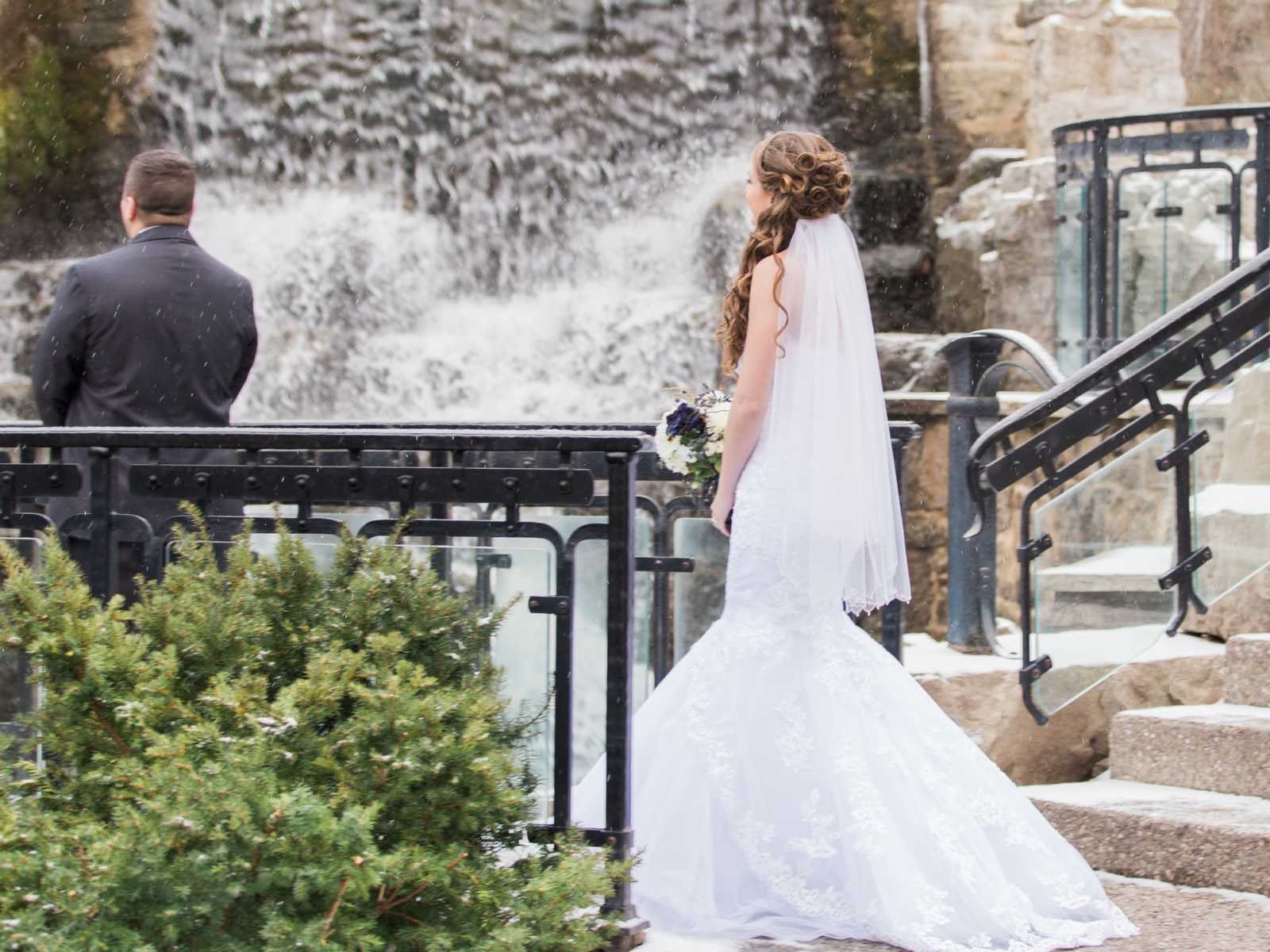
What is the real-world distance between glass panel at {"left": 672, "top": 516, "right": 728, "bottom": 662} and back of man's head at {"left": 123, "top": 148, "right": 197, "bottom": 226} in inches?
67.8

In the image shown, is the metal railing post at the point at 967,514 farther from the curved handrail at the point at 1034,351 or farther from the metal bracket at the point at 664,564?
the metal bracket at the point at 664,564

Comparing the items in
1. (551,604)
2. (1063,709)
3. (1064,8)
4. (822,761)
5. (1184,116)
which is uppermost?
(1064,8)

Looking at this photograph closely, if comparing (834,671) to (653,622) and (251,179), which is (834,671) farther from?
(251,179)

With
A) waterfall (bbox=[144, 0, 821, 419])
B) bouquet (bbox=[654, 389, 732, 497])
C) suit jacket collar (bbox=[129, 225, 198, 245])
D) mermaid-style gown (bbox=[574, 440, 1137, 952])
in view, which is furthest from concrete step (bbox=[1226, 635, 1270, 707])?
waterfall (bbox=[144, 0, 821, 419])

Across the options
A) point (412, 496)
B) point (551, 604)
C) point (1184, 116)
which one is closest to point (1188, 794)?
point (551, 604)

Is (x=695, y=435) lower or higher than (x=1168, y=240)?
lower

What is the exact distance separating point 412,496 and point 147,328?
1.39m

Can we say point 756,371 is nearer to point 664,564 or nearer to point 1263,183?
point 664,564

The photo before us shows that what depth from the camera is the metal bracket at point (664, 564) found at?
4973 millimetres

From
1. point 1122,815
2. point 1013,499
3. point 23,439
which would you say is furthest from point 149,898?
point 1013,499

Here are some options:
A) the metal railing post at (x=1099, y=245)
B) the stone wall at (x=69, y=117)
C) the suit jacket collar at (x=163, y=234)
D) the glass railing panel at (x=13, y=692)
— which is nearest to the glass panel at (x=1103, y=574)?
the suit jacket collar at (x=163, y=234)

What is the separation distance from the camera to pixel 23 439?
13.3 feet

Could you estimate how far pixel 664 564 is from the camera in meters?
5.00

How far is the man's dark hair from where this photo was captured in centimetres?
477
